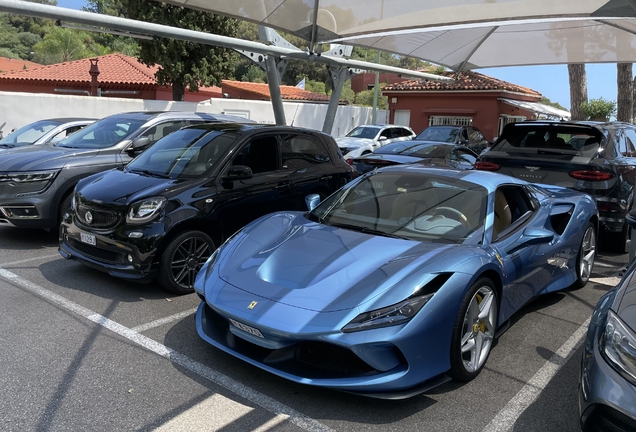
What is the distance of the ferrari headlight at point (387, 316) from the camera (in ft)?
10.3

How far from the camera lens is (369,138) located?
1894 centimetres

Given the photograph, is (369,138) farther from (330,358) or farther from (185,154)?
(330,358)

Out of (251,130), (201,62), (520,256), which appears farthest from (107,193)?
(201,62)

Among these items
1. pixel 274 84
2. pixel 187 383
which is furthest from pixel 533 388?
pixel 274 84

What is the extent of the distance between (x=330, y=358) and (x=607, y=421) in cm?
150

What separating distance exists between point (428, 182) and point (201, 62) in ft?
58.0

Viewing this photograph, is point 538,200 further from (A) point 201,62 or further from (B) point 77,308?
(A) point 201,62

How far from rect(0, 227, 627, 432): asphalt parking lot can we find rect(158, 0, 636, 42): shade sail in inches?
177

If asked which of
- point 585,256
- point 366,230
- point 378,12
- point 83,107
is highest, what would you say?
point 378,12

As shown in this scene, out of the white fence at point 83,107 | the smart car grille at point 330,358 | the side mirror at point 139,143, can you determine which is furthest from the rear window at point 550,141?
the white fence at point 83,107

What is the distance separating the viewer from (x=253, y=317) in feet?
10.9

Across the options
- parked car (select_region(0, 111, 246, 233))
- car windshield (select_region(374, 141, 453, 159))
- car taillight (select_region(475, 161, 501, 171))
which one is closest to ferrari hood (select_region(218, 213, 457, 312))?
parked car (select_region(0, 111, 246, 233))

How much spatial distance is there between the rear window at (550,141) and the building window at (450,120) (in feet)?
60.2

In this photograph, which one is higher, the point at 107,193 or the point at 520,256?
the point at 107,193
